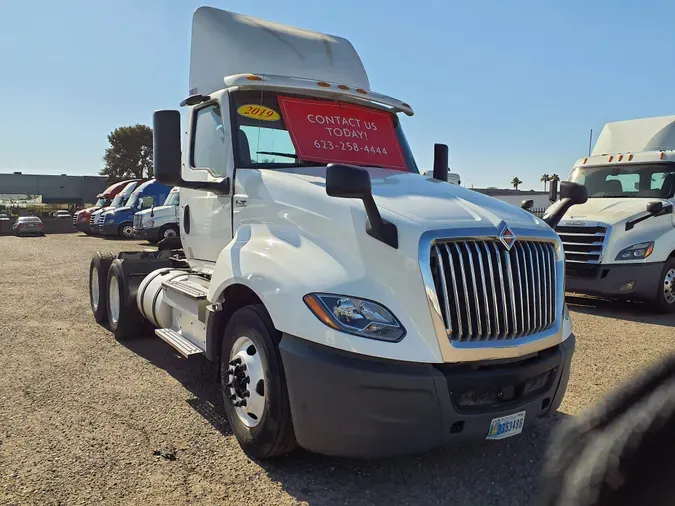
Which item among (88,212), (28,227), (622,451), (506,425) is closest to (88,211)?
(88,212)

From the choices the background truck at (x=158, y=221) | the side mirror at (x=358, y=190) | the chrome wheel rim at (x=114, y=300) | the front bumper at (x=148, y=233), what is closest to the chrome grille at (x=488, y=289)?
the side mirror at (x=358, y=190)

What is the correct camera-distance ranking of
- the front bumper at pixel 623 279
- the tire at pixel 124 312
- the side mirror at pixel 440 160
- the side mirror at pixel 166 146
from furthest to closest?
the front bumper at pixel 623 279, the tire at pixel 124 312, the side mirror at pixel 440 160, the side mirror at pixel 166 146

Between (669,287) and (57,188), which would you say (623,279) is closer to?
(669,287)

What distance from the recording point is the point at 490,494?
10.9 feet

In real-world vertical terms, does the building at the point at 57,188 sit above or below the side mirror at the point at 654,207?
above

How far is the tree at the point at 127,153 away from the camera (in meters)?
77.6

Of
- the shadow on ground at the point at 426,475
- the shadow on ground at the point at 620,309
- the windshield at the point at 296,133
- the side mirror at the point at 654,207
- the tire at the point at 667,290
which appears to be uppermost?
the windshield at the point at 296,133

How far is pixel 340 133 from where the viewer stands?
15.6 ft

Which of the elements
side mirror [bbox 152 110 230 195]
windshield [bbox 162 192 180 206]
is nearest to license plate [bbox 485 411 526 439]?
side mirror [bbox 152 110 230 195]

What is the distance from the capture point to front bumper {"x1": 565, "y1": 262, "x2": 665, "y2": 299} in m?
8.92

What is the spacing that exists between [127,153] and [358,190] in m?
81.7

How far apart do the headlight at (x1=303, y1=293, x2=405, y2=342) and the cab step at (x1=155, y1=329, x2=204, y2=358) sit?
1.85 meters

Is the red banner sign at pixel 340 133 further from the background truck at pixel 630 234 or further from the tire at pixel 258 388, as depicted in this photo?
the background truck at pixel 630 234

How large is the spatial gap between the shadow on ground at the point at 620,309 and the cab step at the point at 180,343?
684cm
